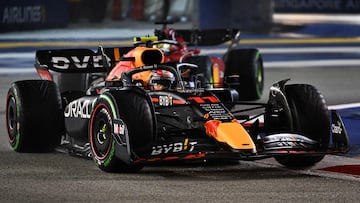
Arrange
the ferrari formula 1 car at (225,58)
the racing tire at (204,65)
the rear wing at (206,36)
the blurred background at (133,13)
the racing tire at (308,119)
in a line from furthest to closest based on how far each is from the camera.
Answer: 1. the blurred background at (133,13)
2. the rear wing at (206,36)
3. the ferrari formula 1 car at (225,58)
4. the racing tire at (204,65)
5. the racing tire at (308,119)

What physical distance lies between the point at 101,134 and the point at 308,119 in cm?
178

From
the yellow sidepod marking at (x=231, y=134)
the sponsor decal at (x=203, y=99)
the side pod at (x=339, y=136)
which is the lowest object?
the side pod at (x=339, y=136)

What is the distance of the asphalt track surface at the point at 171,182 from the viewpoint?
8797 mm

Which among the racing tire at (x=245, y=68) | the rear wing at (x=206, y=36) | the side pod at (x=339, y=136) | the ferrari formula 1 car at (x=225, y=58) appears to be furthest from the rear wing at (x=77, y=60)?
the rear wing at (x=206, y=36)

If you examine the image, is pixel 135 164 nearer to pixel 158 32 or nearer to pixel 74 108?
pixel 74 108

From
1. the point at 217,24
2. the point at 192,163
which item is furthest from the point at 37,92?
the point at 217,24

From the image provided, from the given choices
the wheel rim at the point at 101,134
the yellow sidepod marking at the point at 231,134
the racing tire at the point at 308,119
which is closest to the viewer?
the yellow sidepod marking at the point at 231,134

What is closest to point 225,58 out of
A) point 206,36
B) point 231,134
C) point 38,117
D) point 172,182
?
point 206,36

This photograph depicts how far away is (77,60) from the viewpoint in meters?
12.5

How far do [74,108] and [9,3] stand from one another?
55.1 ft

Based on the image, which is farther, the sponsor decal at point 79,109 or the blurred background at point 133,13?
the blurred background at point 133,13

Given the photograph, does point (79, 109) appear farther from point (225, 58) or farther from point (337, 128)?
point (225, 58)

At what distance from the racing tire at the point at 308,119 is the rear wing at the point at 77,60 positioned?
2.45 metres

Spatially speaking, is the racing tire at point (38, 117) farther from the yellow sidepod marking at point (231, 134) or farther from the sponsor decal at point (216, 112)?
the yellow sidepod marking at point (231, 134)
